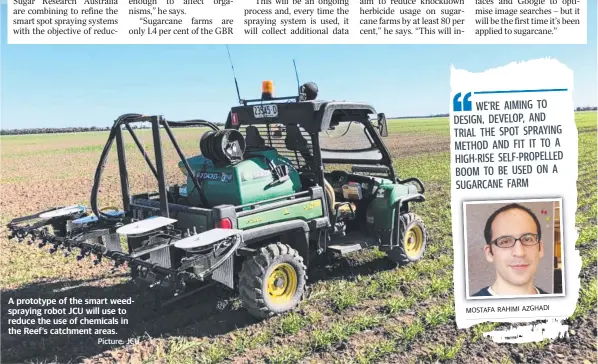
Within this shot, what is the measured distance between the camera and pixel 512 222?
4.57 m

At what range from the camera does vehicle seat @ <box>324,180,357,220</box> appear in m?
5.64

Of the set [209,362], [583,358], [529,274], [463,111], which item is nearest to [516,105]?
[463,111]

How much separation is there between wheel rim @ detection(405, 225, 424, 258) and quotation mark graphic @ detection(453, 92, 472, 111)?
7.35ft

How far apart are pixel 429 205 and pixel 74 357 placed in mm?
7910

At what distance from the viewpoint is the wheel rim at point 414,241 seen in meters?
6.52

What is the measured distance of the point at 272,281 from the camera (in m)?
4.80

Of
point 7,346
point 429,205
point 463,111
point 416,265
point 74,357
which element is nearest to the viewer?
point 74,357

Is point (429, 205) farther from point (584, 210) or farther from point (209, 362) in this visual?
point (209, 362)

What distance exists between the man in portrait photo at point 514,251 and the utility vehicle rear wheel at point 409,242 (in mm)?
1742

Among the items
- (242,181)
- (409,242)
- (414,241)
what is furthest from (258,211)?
(414,241)

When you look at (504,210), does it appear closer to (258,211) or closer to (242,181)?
(258,211)

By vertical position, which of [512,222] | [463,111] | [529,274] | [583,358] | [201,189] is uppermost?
[463,111]

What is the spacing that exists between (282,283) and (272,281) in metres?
0.17

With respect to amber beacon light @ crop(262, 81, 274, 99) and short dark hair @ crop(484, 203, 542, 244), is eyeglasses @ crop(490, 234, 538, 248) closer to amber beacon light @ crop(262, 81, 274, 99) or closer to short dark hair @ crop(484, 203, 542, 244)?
short dark hair @ crop(484, 203, 542, 244)
